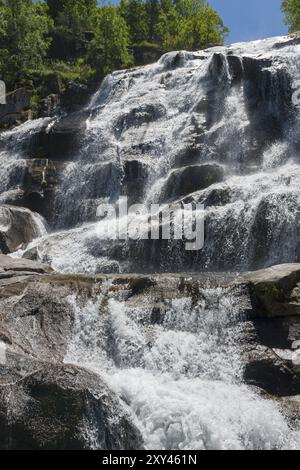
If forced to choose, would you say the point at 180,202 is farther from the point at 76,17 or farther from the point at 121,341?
the point at 76,17

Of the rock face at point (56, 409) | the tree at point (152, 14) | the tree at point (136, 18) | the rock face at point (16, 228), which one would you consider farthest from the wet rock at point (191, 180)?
the tree at point (152, 14)

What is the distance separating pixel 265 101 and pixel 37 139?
1174cm

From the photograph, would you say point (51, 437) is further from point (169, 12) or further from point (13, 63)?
point (169, 12)

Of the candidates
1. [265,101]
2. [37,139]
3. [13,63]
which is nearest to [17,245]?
[37,139]

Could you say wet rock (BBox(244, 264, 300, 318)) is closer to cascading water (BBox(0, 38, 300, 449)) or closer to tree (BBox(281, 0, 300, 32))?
cascading water (BBox(0, 38, 300, 449))

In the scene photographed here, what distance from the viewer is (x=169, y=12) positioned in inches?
2285

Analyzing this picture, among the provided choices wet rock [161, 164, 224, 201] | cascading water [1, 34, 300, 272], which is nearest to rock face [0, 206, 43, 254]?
cascading water [1, 34, 300, 272]

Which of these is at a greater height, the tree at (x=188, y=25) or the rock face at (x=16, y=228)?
the tree at (x=188, y=25)

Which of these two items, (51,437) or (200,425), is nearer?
(51,437)

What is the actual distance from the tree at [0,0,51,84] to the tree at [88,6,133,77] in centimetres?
418

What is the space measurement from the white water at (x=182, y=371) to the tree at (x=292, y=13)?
4265 cm

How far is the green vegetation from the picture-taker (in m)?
41.3

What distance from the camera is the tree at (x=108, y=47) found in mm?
43781

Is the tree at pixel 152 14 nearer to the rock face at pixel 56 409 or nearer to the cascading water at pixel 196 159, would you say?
the cascading water at pixel 196 159
